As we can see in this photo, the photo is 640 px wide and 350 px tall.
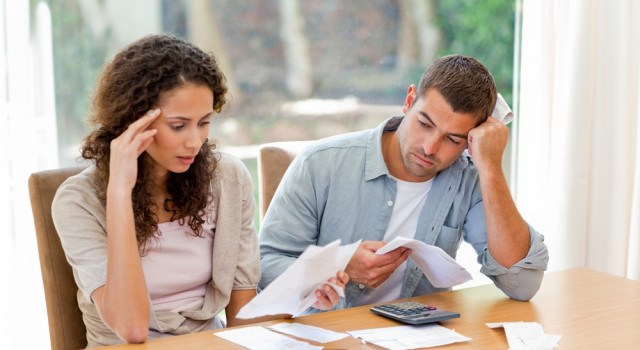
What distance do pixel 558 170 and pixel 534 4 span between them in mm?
713

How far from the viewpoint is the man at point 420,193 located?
2.11 m

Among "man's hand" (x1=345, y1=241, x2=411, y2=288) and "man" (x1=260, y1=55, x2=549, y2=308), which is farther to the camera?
"man" (x1=260, y1=55, x2=549, y2=308)

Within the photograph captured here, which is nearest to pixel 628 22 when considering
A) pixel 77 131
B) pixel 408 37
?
pixel 408 37

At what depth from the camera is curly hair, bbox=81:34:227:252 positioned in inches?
73.9

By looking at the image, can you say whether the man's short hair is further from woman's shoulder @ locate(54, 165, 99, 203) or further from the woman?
woman's shoulder @ locate(54, 165, 99, 203)

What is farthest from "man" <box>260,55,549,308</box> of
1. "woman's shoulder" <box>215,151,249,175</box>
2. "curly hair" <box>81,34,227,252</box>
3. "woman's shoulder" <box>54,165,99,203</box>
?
"woman's shoulder" <box>54,165,99,203</box>

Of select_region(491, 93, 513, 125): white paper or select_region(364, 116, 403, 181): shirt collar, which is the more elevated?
select_region(491, 93, 513, 125): white paper

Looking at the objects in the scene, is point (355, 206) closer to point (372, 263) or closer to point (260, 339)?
point (372, 263)

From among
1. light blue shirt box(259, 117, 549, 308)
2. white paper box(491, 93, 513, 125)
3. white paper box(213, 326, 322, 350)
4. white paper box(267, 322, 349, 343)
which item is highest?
white paper box(491, 93, 513, 125)

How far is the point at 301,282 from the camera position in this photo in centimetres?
168

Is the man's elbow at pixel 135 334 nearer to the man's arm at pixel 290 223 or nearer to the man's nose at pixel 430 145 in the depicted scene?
the man's arm at pixel 290 223

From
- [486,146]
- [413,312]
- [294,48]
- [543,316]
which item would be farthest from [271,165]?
[294,48]

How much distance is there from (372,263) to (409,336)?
0.27 metres

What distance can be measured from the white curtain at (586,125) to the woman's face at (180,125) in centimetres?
212
